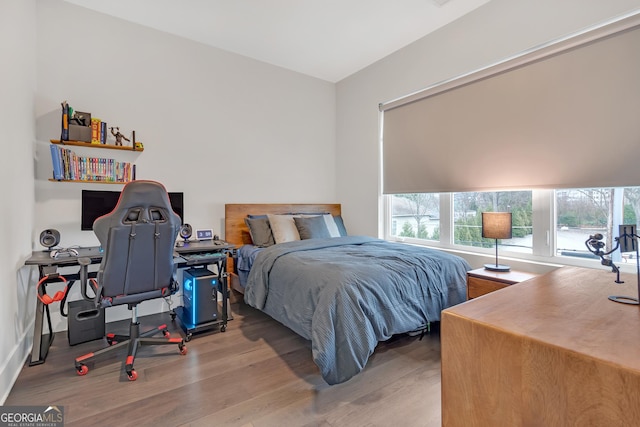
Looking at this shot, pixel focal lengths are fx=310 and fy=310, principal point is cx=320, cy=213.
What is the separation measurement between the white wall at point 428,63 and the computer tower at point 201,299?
7.17 ft

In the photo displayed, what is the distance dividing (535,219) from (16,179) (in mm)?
4024

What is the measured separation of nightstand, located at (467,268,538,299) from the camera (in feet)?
7.76

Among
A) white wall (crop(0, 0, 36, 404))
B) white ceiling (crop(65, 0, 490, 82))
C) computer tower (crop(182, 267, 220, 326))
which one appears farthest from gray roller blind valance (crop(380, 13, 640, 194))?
white wall (crop(0, 0, 36, 404))

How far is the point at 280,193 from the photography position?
13.3ft

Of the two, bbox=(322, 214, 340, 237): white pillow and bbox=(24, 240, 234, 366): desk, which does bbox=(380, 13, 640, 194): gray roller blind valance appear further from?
bbox=(24, 240, 234, 366): desk

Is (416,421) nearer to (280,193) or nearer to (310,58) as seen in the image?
(280,193)

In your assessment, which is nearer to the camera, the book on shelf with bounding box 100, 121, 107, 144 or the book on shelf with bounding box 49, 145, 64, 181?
the book on shelf with bounding box 49, 145, 64, 181

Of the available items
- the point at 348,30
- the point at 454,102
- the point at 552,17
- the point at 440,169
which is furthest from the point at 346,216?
the point at 552,17

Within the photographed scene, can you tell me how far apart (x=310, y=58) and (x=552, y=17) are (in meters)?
2.42

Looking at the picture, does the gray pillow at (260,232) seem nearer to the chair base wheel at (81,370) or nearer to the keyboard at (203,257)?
the keyboard at (203,257)

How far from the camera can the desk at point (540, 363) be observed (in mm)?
683

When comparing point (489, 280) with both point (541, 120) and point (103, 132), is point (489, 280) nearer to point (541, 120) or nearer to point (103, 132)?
point (541, 120)

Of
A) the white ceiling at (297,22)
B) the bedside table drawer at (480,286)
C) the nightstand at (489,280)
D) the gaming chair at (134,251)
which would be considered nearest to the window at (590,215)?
the nightstand at (489,280)

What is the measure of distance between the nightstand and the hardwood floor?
528mm
